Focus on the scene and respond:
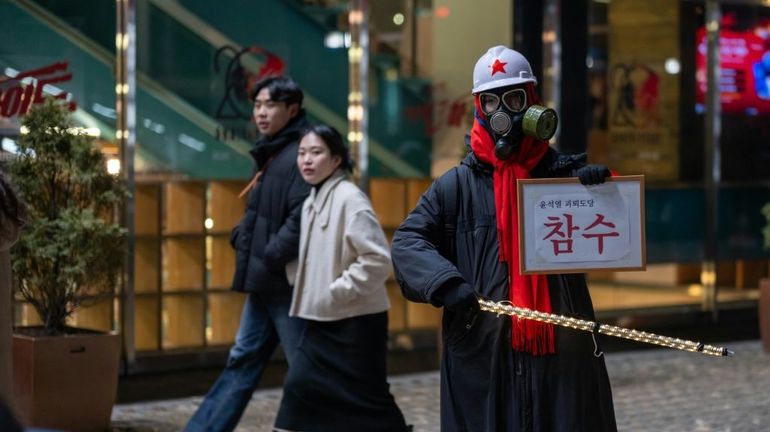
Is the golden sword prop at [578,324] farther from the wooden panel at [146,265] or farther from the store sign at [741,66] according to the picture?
the store sign at [741,66]

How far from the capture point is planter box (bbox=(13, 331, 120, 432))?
7977 millimetres

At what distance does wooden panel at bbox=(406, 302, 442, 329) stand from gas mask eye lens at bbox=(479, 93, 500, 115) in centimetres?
685

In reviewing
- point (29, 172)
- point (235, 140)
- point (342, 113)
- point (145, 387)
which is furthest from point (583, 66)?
point (29, 172)

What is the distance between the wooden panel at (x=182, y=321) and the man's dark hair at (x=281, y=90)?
3180mm

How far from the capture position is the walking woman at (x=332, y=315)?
24.4 ft

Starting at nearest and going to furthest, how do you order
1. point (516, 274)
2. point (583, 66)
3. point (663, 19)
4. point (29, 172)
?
1. point (516, 274)
2. point (29, 172)
3. point (583, 66)
4. point (663, 19)

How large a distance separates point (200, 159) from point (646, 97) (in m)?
4.74

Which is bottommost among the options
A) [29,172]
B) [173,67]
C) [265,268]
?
[265,268]

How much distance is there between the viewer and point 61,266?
8148 millimetres

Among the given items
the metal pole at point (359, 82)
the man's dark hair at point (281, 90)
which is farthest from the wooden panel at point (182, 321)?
the man's dark hair at point (281, 90)

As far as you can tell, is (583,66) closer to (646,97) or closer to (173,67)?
(646,97)

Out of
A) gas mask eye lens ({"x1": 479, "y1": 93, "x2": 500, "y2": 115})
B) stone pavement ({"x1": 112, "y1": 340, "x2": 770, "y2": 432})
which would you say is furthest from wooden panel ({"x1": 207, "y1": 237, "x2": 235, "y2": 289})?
gas mask eye lens ({"x1": 479, "y1": 93, "x2": 500, "y2": 115})

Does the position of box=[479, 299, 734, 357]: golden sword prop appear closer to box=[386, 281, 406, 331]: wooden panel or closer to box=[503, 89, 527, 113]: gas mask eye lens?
box=[503, 89, 527, 113]: gas mask eye lens

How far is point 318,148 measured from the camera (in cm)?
757
